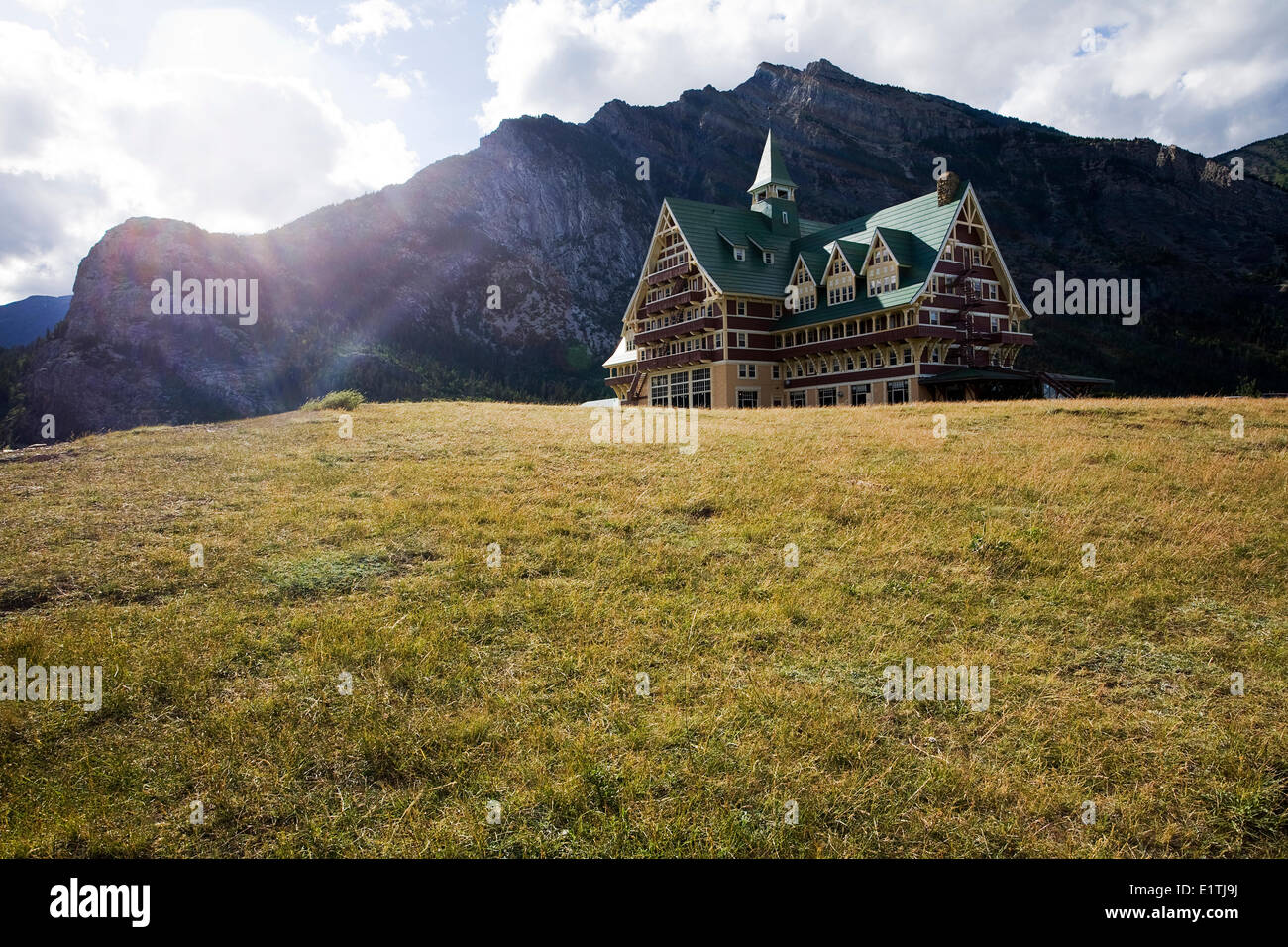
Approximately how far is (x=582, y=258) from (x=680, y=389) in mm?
110792

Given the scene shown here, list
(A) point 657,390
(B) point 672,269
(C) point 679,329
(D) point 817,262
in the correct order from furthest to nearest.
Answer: (A) point 657,390 → (B) point 672,269 → (C) point 679,329 → (D) point 817,262

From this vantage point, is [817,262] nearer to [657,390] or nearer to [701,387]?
[701,387]

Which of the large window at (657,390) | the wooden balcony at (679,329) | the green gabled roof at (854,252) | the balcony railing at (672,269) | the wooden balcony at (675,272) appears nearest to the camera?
the green gabled roof at (854,252)

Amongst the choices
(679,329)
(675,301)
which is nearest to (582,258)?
(675,301)

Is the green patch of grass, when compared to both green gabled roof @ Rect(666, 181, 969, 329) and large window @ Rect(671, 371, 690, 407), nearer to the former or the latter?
green gabled roof @ Rect(666, 181, 969, 329)

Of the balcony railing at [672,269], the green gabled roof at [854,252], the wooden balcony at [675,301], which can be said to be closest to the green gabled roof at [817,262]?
the green gabled roof at [854,252]

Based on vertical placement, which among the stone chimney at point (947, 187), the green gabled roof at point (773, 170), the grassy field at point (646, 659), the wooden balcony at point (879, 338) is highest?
→ the green gabled roof at point (773, 170)

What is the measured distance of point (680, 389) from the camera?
6184 cm

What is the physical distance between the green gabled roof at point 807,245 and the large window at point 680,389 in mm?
9389

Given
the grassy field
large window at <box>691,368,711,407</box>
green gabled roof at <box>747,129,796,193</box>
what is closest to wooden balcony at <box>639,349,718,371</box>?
large window at <box>691,368,711,407</box>

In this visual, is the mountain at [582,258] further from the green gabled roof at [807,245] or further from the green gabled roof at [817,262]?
the green gabled roof at [817,262]

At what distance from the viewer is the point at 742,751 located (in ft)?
23.9

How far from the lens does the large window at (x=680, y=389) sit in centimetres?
6112

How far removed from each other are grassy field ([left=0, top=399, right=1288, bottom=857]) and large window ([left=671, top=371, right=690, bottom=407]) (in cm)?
4332
